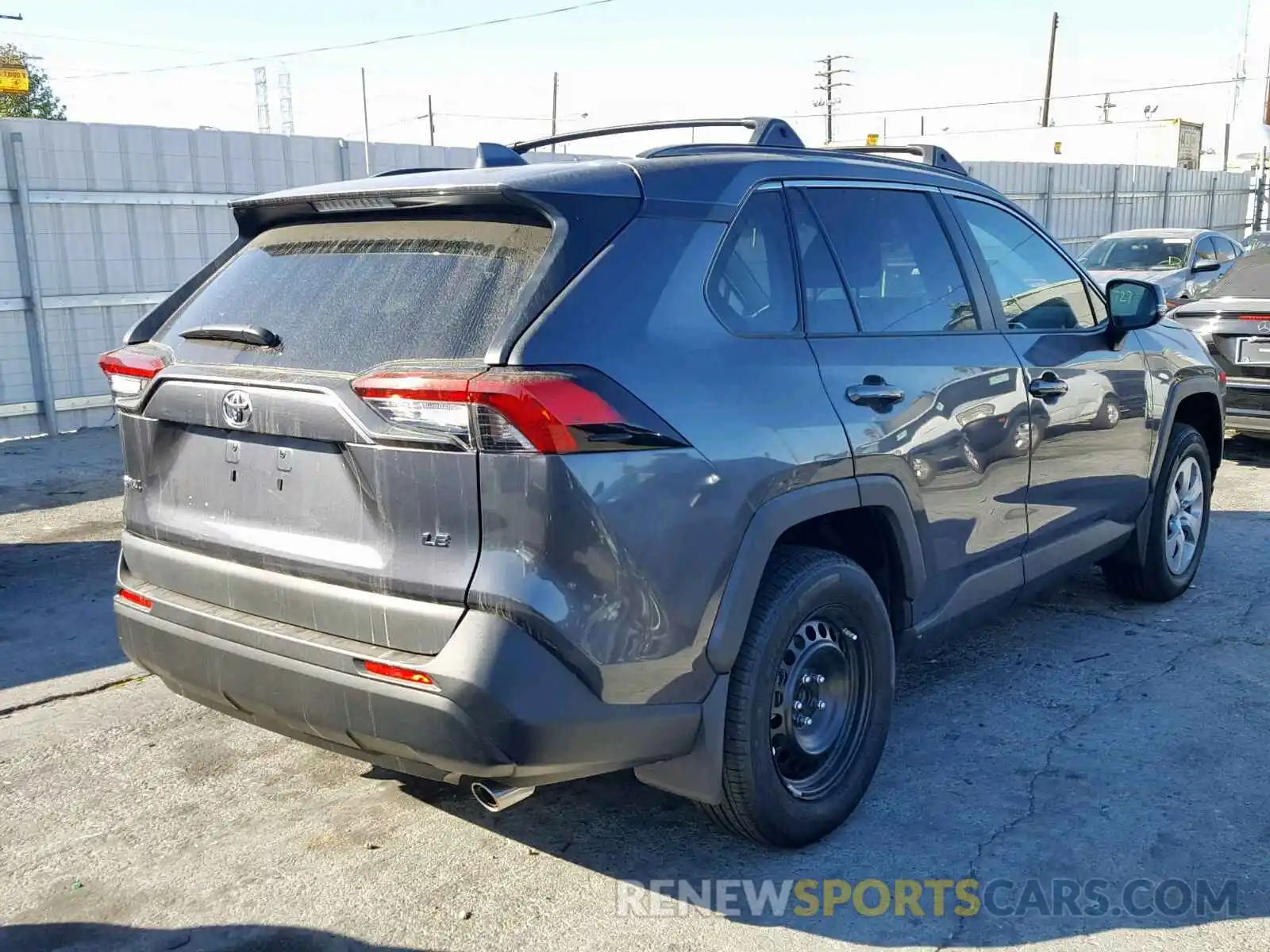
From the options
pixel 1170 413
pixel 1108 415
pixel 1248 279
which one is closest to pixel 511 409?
pixel 1108 415

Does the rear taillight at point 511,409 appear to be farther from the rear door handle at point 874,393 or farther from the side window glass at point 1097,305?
the side window glass at point 1097,305

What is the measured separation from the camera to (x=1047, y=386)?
14.0 feet

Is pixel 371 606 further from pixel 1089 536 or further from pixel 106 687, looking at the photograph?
pixel 1089 536

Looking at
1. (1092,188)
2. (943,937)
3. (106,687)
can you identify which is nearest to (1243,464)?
(943,937)

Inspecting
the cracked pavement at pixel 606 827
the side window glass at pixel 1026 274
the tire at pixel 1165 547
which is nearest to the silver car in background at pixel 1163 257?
the tire at pixel 1165 547

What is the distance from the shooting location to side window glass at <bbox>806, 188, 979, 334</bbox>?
3.60m

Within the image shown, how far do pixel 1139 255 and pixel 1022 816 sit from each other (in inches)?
524

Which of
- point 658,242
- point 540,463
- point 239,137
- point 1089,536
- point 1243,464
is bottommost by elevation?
point 1243,464

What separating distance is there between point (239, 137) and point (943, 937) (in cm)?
1045

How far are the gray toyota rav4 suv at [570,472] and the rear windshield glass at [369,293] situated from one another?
1 centimetres

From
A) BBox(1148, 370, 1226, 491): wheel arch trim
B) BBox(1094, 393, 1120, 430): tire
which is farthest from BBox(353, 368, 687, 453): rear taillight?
BBox(1148, 370, 1226, 491): wheel arch trim

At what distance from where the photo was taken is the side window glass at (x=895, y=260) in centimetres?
360

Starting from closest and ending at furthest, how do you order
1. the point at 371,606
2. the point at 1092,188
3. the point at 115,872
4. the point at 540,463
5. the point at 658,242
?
the point at 540,463 → the point at 371,606 → the point at 658,242 → the point at 115,872 → the point at 1092,188

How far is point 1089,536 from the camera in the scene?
15.6 feet
